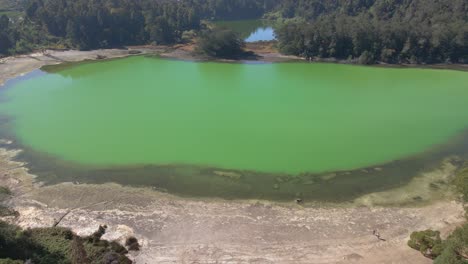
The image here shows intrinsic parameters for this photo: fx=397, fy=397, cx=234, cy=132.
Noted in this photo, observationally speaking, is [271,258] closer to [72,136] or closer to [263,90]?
[72,136]

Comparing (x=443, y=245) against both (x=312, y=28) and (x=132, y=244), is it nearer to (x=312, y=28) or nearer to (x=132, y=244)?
(x=132, y=244)

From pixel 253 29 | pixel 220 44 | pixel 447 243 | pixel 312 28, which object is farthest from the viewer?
pixel 253 29

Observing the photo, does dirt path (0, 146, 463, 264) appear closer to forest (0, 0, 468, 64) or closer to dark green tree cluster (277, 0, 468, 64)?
dark green tree cluster (277, 0, 468, 64)

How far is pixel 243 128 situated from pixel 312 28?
2480 cm

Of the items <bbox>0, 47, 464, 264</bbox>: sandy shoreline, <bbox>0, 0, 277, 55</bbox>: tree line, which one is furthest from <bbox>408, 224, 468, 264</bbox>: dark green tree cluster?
<bbox>0, 0, 277, 55</bbox>: tree line

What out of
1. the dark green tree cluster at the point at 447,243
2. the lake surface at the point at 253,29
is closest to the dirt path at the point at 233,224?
the dark green tree cluster at the point at 447,243

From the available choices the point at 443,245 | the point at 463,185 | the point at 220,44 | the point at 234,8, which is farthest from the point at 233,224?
the point at 234,8

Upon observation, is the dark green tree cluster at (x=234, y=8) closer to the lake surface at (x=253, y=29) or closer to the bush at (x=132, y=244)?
the lake surface at (x=253, y=29)

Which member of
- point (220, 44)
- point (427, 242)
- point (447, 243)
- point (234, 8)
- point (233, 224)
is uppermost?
point (234, 8)

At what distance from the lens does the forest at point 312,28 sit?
43281 millimetres

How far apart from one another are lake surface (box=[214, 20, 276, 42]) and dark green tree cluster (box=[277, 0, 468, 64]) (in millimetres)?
17214

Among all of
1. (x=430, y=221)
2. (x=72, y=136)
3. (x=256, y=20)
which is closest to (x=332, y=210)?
(x=430, y=221)

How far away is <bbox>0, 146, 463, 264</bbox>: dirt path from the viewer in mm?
14906

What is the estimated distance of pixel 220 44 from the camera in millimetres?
47375
